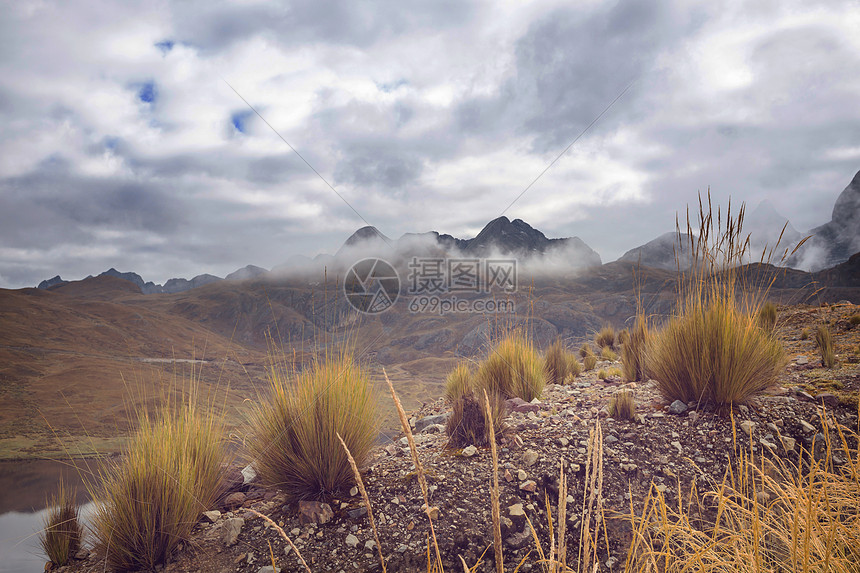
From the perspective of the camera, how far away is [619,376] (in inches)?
282

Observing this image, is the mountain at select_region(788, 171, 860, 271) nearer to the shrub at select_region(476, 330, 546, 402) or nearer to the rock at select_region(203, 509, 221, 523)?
the shrub at select_region(476, 330, 546, 402)

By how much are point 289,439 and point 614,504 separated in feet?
8.64

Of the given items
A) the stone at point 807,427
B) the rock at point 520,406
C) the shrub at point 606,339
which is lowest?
the shrub at point 606,339

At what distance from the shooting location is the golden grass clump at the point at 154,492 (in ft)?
8.56

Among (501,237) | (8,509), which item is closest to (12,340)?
(8,509)

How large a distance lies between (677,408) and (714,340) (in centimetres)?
83

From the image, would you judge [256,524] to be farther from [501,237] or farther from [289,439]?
[501,237]

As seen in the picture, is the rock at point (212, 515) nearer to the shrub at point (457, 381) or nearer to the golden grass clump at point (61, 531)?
the golden grass clump at point (61, 531)

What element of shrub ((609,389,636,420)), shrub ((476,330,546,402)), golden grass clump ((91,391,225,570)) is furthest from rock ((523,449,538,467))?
golden grass clump ((91,391,225,570))

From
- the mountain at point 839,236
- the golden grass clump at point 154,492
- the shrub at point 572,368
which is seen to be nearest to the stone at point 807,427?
the shrub at point 572,368

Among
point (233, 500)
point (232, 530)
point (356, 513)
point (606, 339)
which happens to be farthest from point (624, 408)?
point (606, 339)

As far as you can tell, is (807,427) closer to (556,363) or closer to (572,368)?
(556,363)

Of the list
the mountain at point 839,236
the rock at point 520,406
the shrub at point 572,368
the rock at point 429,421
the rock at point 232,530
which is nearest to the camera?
the rock at point 232,530

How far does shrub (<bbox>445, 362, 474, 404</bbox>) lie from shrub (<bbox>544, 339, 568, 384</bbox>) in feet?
6.99
